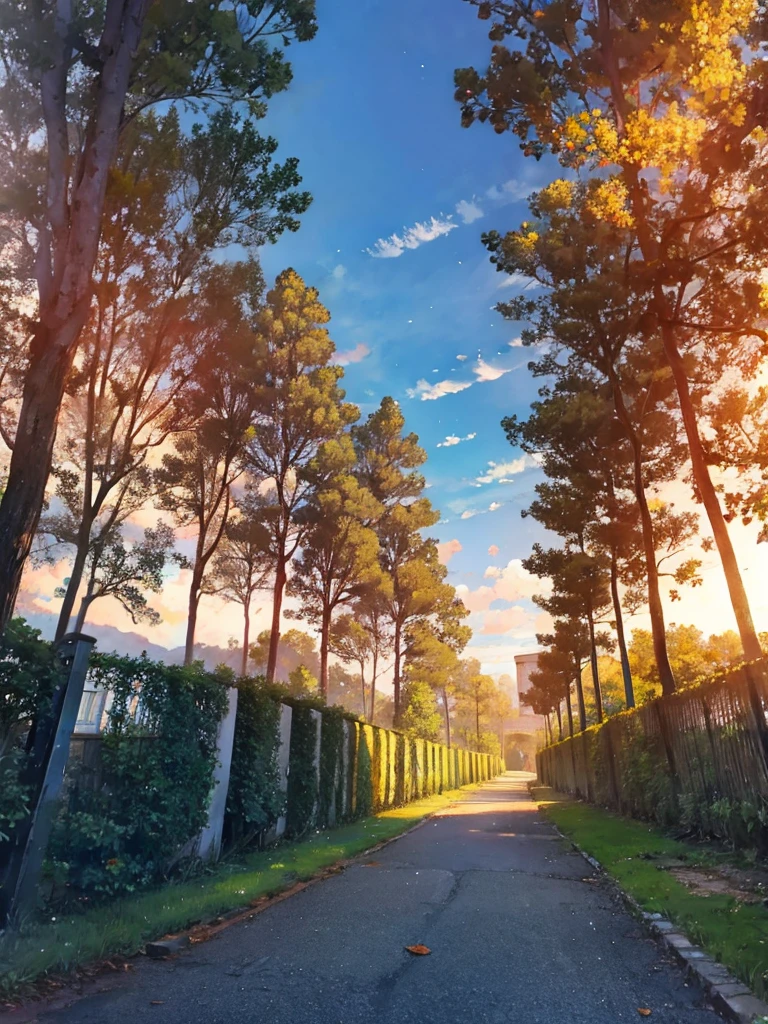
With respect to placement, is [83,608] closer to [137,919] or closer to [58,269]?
[58,269]

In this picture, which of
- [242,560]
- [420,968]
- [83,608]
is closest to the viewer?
[420,968]

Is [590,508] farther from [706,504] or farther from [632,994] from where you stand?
[632,994]

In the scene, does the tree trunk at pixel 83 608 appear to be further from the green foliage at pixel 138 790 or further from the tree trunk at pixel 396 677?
the green foliage at pixel 138 790

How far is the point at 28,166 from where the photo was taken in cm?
1084

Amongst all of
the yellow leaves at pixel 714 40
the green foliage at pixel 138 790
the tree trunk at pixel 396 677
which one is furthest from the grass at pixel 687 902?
the tree trunk at pixel 396 677

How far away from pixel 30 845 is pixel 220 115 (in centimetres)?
1486

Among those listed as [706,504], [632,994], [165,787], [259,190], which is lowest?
[632,994]

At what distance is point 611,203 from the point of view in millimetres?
10711

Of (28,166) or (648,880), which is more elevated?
(28,166)

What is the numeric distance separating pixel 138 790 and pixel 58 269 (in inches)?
221

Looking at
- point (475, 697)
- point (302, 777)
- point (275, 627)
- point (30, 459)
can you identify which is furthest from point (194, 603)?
point (475, 697)

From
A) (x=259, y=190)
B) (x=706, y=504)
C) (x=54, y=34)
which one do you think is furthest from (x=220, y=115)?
(x=706, y=504)

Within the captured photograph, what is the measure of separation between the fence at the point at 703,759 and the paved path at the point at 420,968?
209cm

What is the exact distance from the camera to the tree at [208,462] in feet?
65.4
